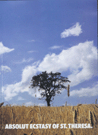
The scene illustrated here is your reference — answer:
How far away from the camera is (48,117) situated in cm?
634

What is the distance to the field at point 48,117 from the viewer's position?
19.5 feet

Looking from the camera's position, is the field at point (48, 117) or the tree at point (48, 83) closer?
the field at point (48, 117)

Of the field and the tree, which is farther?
the tree

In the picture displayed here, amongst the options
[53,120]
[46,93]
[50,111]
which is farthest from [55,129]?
[46,93]

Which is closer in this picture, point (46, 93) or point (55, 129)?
point (55, 129)

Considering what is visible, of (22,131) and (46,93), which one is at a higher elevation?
(46,93)

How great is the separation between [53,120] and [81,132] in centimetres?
111

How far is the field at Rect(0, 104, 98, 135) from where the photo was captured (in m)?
5.95

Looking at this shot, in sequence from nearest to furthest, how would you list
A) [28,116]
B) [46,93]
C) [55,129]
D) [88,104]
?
[55,129] → [28,116] → [88,104] → [46,93]

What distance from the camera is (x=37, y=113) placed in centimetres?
642

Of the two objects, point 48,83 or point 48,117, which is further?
point 48,83

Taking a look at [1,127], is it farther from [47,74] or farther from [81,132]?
[47,74]

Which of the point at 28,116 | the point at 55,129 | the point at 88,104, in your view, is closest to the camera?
the point at 55,129

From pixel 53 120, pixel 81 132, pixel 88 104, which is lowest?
pixel 81 132
